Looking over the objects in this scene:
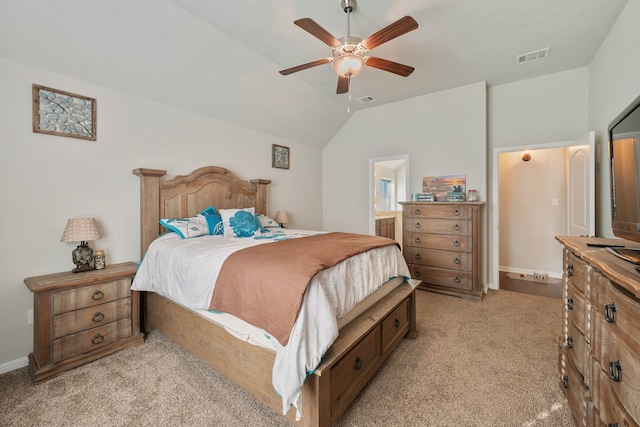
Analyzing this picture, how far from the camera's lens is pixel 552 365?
2049mm

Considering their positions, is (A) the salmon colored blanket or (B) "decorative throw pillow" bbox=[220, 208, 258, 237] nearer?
(A) the salmon colored blanket

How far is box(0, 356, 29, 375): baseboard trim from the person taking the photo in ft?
6.67

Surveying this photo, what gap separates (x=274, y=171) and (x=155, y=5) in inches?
101

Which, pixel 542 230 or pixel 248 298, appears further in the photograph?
pixel 542 230

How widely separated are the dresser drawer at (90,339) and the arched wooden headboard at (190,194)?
0.72 m

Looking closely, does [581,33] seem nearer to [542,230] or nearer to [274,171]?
[542,230]

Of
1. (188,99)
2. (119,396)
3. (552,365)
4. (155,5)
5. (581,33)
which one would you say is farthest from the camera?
(188,99)

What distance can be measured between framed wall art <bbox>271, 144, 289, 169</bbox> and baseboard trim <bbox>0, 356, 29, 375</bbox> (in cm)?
344

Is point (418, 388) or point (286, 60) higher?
point (286, 60)

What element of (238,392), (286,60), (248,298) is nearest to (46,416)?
(238,392)

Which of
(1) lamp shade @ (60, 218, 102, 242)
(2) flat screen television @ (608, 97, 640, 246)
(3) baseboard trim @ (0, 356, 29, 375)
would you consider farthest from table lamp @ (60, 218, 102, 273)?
(2) flat screen television @ (608, 97, 640, 246)

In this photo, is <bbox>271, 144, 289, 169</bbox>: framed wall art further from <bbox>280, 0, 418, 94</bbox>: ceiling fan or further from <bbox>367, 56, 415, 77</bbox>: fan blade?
<bbox>367, 56, 415, 77</bbox>: fan blade

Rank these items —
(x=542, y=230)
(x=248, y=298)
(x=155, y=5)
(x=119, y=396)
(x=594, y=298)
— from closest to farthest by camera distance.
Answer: (x=594, y=298) → (x=248, y=298) → (x=119, y=396) → (x=155, y=5) → (x=542, y=230)

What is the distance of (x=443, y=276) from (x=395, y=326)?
1.82 m
